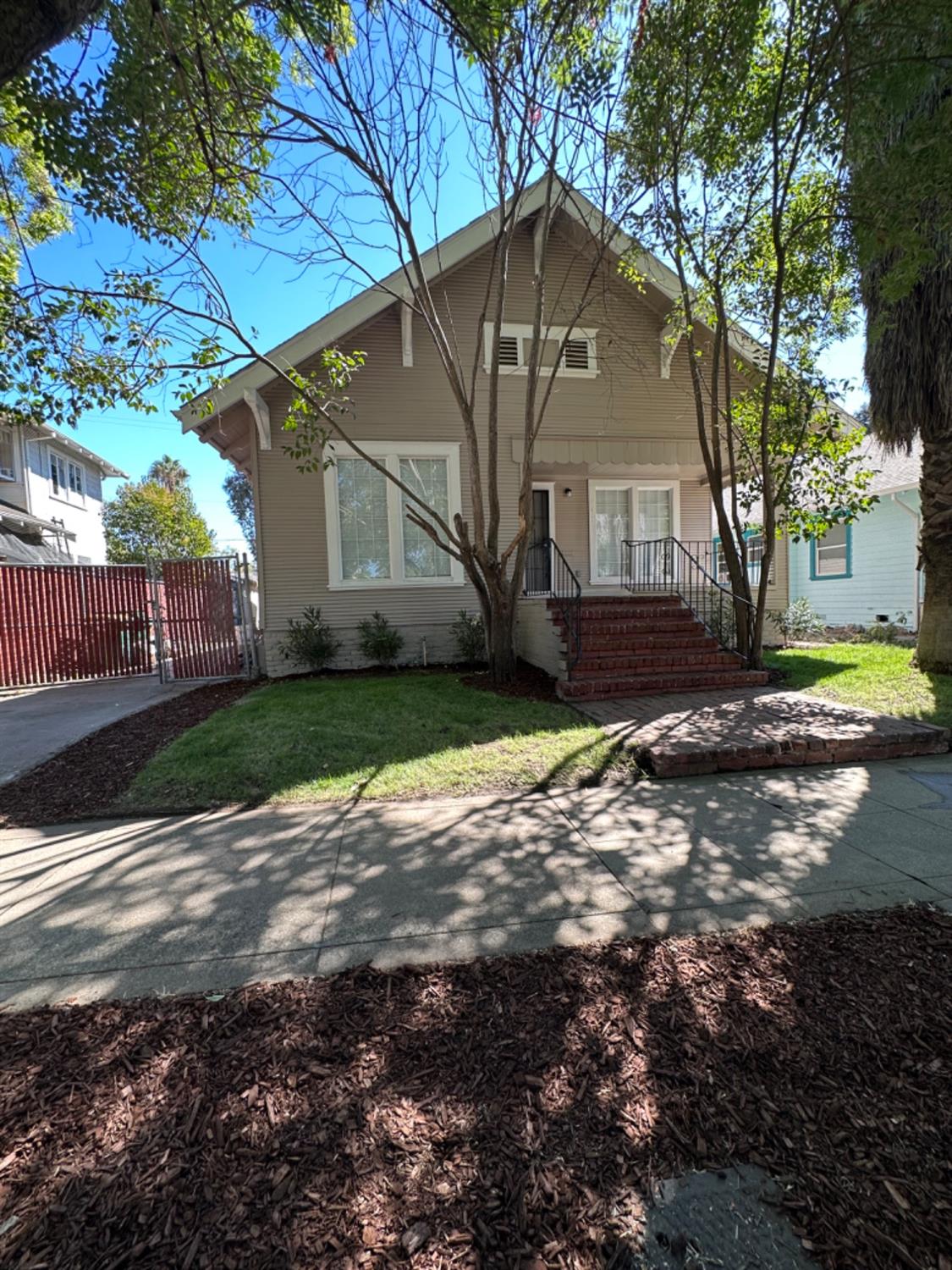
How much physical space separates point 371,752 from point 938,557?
8043mm

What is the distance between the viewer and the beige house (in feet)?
30.3

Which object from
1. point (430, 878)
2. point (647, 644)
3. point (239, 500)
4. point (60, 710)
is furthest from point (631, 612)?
point (239, 500)

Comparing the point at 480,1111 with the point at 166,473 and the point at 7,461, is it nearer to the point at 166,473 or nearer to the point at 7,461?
the point at 7,461

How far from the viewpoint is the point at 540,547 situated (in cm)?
1106

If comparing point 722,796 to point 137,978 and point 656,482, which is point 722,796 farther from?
point 656,482

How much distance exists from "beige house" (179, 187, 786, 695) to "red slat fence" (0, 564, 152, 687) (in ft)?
11.2

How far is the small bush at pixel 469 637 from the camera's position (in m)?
9.81

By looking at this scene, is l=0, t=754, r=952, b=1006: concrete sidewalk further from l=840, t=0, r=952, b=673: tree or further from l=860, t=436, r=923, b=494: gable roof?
l=860, t=436, r=923, b=494: gable roof

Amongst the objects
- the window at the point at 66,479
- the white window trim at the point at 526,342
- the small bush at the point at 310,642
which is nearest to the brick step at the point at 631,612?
the small bush at the point at 310,642

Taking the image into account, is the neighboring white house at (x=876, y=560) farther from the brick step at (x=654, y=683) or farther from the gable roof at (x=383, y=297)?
the brick step at (x=654, y=683)

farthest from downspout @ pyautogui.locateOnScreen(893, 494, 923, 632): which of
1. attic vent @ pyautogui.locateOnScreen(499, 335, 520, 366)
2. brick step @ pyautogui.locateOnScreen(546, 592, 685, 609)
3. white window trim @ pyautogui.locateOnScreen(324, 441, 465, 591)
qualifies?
white window trim @ pyautogui.locateOnScreen(324, 441, 465, 591)

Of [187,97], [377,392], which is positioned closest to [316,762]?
[187,97]

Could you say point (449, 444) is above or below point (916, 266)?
below

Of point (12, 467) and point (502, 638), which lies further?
point (12, 467)
